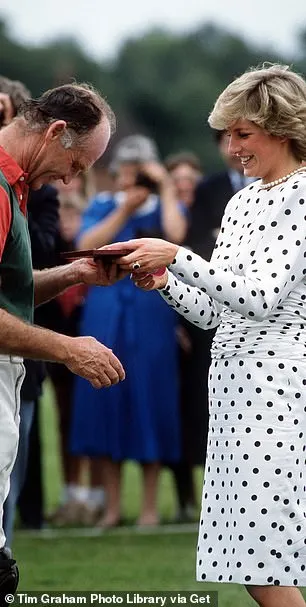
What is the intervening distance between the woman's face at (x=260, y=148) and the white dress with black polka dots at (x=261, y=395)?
92mm

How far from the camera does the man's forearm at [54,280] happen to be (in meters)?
5.70

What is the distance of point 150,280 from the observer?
529 centimetres

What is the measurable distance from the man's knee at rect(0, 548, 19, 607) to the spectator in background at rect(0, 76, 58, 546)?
1419 mm

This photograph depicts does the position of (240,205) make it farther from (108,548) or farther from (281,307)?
(108,548)

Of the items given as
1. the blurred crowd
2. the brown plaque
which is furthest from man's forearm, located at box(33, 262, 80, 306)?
the blurred crowd

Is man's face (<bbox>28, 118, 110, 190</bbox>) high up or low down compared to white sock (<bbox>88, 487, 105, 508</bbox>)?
up

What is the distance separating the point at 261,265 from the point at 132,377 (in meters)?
5.36

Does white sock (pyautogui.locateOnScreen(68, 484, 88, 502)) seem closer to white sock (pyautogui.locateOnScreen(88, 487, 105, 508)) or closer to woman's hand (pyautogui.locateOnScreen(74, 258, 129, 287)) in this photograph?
white sock (pyautogui.locateOnScreen(88, 487, 105, 508))

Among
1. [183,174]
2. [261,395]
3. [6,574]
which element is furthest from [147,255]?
[183,174]

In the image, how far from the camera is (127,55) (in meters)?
108

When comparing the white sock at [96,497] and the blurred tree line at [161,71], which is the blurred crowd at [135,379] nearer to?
the white sock at [96,497]

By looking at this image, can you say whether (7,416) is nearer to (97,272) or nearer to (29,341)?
(29,341)

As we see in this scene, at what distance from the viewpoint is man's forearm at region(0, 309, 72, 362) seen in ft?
16.3

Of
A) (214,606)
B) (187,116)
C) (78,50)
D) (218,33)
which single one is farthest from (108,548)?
(218,33)
